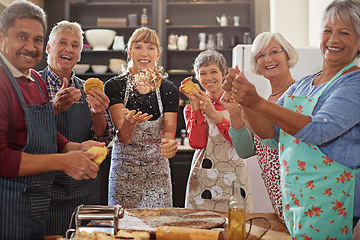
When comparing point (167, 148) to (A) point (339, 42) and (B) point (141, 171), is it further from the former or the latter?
(A) point (339, 42)

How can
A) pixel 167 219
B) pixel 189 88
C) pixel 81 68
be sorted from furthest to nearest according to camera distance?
pixel 81 68 < pixel 189 88 < pixel 167 219

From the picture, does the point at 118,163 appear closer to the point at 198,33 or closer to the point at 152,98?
the point at 152,98

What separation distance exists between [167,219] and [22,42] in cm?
92

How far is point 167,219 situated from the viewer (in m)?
1.58

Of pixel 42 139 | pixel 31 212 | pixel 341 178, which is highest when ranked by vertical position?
pixel 42 139

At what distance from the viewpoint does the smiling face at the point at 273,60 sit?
2.18m

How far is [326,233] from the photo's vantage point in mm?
1333

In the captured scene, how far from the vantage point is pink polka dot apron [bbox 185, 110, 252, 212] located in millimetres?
2248

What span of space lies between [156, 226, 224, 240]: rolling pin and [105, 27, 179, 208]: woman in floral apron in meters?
0.86

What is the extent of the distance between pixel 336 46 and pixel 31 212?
129cm

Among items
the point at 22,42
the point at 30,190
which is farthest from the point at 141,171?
the point at 22,42

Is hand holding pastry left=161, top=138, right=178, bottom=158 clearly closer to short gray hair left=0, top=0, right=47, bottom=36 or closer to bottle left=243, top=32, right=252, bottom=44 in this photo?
short gray hair left=0, top=0, right=47, bottom=36

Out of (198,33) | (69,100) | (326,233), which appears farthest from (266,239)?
(198,33)

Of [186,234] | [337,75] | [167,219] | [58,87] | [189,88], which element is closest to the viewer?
[186,234]
